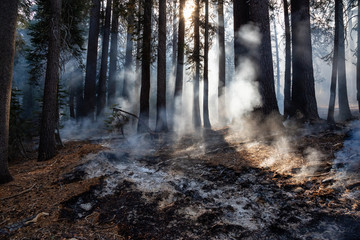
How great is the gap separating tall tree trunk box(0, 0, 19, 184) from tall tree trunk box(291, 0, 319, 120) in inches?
313

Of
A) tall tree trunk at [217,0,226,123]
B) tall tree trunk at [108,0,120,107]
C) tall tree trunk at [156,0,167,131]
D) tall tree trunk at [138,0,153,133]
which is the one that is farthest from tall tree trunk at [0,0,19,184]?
tall tree trunk at [108,0,120,107]

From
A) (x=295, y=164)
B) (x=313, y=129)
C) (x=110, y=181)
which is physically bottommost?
(x=110, y=181)

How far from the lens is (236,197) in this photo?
3053 mm

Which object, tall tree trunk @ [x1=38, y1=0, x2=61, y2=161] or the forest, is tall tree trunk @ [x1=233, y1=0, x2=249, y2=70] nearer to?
the forest

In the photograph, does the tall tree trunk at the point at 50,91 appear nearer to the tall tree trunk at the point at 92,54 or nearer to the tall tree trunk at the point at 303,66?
the tall tree trunk at the point at 92,54

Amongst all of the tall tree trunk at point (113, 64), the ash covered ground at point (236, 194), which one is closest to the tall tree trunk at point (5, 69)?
the ash covered ground at point (236, 194)

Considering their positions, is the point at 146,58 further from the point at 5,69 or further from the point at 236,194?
the point at 236,194

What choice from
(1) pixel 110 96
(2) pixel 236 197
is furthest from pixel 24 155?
(1) pixel 110 96

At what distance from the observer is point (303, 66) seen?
21.3 feet

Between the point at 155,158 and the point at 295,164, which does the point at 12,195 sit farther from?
the point at 295,164

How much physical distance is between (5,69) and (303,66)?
26.8 feet

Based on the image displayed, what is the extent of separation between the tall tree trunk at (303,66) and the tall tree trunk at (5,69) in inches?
313

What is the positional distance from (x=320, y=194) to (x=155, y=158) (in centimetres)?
391

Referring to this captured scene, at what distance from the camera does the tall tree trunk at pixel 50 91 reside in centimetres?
606
